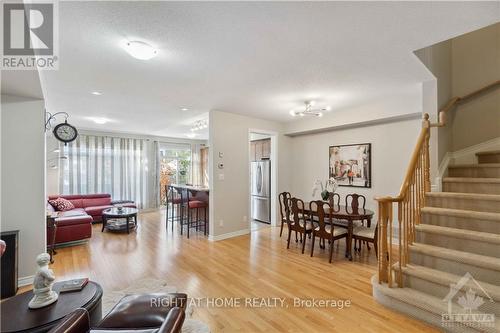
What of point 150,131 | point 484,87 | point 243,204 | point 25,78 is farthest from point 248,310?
point 150,131

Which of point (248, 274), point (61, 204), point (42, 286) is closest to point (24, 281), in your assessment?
point (42, 286)

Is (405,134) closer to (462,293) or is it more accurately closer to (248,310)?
(462,293)

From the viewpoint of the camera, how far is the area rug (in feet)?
6.99

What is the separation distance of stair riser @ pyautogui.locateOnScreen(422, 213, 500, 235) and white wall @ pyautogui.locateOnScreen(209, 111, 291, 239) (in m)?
3.35

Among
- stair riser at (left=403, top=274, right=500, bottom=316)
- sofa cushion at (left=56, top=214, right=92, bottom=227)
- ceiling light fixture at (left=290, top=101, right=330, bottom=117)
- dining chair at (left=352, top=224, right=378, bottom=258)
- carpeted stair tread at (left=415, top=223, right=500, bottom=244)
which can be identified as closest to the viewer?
stair riser at (left=403, top=274, right=500, bottom=316)

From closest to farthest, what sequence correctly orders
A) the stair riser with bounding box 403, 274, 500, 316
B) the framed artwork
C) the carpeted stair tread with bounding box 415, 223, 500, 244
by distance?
the stair riser with bounding box 403, 274, 500, 316 < the carpeted stair tread with bounding box 415, 223, 500, 244 < the framed artwork

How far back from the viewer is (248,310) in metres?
2.41

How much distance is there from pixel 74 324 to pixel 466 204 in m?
3.81

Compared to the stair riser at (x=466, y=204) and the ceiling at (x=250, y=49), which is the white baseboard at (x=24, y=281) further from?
the stair riser at (x=466, y=204)

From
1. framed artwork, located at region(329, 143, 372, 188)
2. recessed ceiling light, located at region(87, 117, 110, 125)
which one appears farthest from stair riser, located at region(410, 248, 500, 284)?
recessed ceiling light, located at region(87, 117, 110, 125)

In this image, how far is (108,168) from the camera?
7.33 m

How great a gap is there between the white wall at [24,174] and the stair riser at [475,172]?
227 inches

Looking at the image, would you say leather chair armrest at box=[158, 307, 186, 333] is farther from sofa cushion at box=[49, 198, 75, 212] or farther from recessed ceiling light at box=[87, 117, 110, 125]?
sofa cushion at box=[49, 198, 75, 212]

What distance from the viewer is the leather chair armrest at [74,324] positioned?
1161mm
